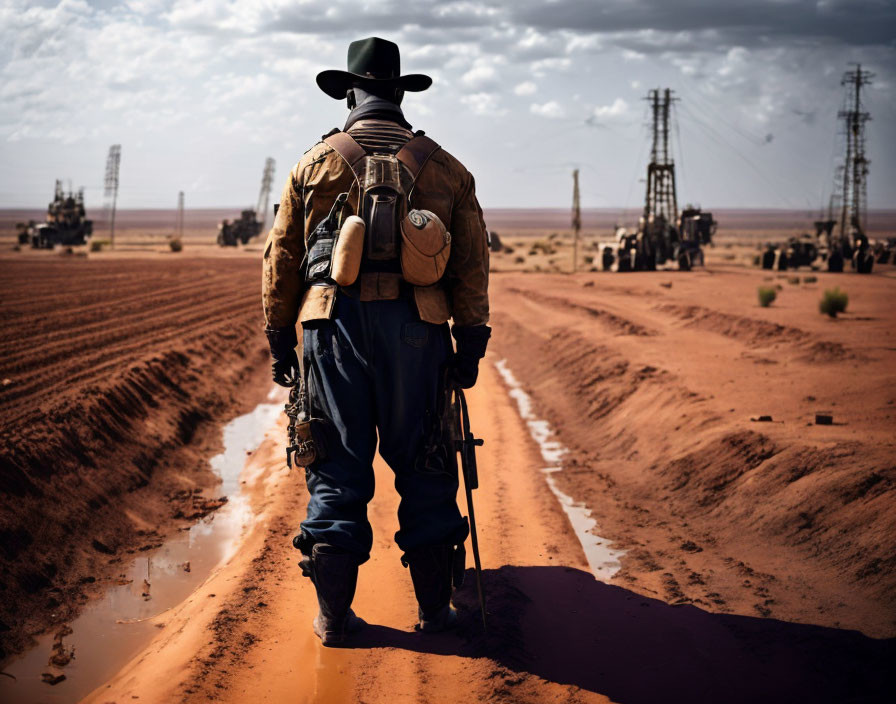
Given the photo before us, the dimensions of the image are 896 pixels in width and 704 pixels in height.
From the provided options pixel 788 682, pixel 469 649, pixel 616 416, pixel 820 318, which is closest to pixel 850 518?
pixel 788 682

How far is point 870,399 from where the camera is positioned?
9227 millimetres

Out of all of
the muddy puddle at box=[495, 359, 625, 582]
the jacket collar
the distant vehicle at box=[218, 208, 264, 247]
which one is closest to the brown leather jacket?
the jacket collar

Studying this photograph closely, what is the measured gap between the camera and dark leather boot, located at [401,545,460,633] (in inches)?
173

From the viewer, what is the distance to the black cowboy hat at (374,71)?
4.53 metres

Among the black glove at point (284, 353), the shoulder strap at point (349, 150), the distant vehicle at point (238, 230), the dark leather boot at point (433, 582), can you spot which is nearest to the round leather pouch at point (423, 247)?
the shoulder strap at point (349, 150)

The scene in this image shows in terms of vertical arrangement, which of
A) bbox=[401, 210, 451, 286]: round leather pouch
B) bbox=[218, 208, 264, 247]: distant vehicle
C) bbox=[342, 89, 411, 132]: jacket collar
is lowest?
bbox=[401, 210, 451, 286]: round leather pouch

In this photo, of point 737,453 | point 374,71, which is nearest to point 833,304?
point 737,453

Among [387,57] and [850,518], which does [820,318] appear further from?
[387,57]

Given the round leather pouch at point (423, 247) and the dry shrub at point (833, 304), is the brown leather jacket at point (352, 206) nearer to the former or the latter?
the round leather pouch at point (423, 247)

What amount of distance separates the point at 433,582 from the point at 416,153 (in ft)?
6.75

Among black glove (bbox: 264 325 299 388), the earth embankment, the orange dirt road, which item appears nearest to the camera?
the orange dirt road

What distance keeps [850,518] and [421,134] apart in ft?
11.9

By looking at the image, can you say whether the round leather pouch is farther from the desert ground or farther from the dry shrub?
the dry shrub

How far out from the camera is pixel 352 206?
4.29 m
